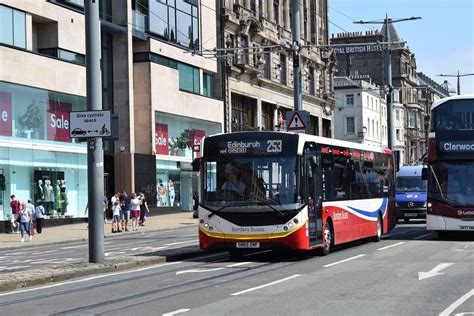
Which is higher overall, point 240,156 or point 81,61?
point 81,61

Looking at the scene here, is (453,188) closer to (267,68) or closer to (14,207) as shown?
(14,207)

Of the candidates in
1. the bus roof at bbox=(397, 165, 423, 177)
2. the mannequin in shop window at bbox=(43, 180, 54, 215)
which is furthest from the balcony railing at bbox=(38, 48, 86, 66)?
the bus roof at bbox=(397, 165, 423, 177)

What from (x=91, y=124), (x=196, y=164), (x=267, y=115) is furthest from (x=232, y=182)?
(x=267, y=115)

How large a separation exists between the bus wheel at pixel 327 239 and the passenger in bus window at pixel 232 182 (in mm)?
2571

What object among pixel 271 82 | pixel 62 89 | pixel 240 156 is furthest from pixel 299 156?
pixel 271 82

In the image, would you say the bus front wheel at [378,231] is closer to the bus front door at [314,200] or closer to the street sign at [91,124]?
the bus front door at [314,200]

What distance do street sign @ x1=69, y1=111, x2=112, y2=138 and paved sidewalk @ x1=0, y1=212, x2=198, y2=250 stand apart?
12.6 metres

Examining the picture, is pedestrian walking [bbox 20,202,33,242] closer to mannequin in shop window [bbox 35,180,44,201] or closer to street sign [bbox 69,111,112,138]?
mannequin in shop window [bbox 35,180,44,201]

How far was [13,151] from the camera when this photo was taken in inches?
1490

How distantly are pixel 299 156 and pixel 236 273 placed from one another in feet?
11.7

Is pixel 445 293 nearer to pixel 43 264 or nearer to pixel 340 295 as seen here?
pixel 340 295

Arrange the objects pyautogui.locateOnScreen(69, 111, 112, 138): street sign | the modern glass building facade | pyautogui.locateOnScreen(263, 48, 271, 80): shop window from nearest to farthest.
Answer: pyautogui.locateOnScreen(69, 111, 112, 138): street sign → the modern glass building facade → pyautogui.locateOnScreen(263, 48, 271, 80): shop window

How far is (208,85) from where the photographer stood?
57.8m

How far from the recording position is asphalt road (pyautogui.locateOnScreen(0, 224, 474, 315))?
10906 millimetres
